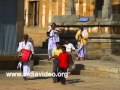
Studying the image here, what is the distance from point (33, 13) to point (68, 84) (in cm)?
2286

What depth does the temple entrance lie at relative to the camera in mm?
37562

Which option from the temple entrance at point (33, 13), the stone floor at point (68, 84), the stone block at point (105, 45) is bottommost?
the stone floor at point (68, 84)

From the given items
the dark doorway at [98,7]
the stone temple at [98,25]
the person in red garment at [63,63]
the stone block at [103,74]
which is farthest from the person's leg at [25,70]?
the dark doorway at [98,7]

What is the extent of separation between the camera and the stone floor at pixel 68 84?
14.6 m

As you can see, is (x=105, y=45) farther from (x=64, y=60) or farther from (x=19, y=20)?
(x=64, y=60)

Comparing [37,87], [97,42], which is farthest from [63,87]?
[97,42]

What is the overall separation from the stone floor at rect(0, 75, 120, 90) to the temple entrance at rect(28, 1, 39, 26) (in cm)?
2034

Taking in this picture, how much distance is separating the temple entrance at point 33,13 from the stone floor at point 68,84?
2034 cm

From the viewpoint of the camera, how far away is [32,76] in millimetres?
17656

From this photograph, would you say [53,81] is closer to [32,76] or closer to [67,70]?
[67,70]

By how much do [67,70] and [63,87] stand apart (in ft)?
3.31

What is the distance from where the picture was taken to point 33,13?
1496 inches

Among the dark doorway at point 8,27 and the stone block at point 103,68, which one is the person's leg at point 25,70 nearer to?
the stone block at point 103,68

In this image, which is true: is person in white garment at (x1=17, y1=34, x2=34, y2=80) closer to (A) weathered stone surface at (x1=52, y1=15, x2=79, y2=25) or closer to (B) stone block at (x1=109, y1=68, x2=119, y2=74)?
(B) stone block at (x1=109, y1=68, x2=119, y2=74)
